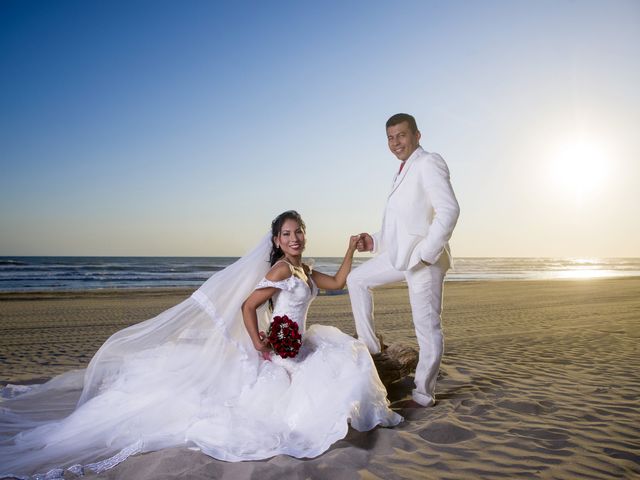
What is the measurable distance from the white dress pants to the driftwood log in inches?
26.0

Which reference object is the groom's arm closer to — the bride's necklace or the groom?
the groom

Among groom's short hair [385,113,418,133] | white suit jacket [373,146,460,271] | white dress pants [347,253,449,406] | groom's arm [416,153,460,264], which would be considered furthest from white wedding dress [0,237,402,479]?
groom's short hair [385,113,418,133]

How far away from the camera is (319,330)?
4305 mm

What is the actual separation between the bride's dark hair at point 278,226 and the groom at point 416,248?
754 millimetres

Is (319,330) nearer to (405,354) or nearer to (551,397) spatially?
(405,354)

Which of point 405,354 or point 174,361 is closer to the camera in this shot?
point 174,361

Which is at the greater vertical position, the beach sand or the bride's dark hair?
the bride's dark hair

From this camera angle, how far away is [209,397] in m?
3.66

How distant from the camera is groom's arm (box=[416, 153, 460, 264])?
3839 mm

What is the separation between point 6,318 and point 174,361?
11308mm

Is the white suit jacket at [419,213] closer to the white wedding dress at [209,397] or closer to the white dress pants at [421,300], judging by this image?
the white dress pants at [421,300]

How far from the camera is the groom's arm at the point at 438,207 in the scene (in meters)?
3.84

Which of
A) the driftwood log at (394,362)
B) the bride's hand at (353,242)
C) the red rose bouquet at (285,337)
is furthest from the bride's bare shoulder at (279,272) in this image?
the driftwood log at (394,362)

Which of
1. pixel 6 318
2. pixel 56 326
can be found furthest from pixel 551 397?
pixel 6 318
